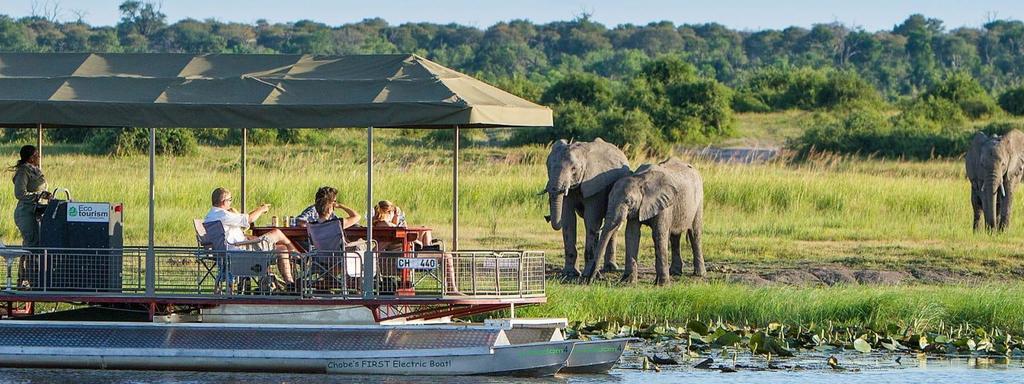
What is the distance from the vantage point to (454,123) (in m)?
14.3

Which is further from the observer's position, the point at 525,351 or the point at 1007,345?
the point at 1007,345

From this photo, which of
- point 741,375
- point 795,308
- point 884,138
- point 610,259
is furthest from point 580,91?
point 741,375

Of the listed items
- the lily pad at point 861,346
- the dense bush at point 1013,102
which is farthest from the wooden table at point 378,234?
the dense bush at point 1013,102

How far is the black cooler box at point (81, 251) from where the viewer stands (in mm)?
14828

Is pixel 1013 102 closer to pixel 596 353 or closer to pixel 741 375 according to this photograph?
pixel 741 375

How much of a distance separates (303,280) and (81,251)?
1.76m

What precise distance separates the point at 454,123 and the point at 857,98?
136 feet

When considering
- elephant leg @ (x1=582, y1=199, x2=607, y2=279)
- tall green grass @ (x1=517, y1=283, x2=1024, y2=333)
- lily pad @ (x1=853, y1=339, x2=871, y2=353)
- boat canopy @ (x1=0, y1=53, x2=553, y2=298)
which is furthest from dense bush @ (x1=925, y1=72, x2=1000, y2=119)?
boat canopy @ (x1=0, y1=53, x2=553, y2=298)

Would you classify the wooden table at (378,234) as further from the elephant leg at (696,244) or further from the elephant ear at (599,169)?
the elephant leg at (696,244)

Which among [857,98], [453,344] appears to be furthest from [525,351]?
[857,98]

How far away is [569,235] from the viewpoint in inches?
875

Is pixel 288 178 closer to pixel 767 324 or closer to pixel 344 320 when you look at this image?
pixel 767 324

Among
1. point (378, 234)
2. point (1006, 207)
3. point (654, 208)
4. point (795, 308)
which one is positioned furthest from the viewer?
point (1006, 207)

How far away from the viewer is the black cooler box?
14.8 meters
